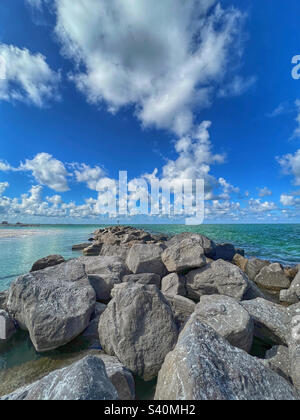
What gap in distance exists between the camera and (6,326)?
425 cm

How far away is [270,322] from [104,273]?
5.05 metres

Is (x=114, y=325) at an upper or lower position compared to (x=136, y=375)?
upper

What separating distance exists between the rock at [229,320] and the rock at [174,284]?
6.16 ft

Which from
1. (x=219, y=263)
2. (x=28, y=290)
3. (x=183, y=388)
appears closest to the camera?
(x=183, y=388)

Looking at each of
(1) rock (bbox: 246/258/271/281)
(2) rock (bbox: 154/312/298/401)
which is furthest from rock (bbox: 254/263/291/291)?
(2) rock (bbox: 154/312/298/401)

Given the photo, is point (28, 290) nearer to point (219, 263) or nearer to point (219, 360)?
point (219, 360)

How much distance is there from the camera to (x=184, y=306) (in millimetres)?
4742

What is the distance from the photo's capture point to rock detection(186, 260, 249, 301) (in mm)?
5626

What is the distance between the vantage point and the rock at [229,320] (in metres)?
3.49

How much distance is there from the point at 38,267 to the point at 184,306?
25.0 ft

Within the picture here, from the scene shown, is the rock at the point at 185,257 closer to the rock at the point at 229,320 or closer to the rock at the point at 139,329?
the rock at the point at 229,320

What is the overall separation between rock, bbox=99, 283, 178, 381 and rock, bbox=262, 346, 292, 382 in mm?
1668

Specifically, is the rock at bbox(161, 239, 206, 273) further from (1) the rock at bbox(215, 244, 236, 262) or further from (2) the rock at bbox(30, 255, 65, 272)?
(1) the rock at bbox(215, 244, 236, 262)
